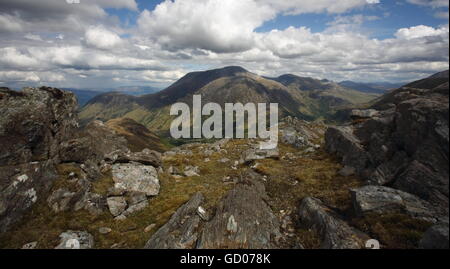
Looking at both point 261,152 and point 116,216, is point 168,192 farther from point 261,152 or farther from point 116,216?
point 261,152

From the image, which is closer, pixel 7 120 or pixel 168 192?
pixel 7 120

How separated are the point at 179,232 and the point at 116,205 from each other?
324 inches

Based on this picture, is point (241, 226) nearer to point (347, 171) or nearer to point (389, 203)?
point (389, 203)

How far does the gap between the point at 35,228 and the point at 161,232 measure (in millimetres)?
9368

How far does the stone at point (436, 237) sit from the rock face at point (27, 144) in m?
26.8

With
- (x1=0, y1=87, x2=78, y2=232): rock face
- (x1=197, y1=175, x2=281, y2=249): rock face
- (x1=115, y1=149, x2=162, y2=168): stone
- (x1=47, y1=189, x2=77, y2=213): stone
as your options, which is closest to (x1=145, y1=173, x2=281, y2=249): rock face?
(x1=197, y1=175, x2=281, y2=249): rock face

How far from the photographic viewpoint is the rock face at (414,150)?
14.3 meters

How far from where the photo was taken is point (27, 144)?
20.8 meters

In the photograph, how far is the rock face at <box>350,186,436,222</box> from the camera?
13.7m

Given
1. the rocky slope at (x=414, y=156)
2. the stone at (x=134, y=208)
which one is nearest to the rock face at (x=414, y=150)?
the rocky slope at (x=414, y=156)

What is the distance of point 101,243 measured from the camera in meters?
16.2
